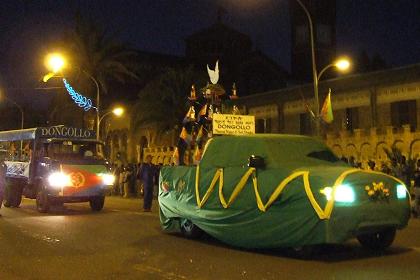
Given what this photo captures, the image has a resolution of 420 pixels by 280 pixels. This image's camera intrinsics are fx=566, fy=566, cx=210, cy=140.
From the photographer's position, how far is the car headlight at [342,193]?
7945 mm

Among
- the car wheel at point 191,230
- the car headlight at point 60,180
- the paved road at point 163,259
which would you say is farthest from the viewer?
the car headlight at point 60,180

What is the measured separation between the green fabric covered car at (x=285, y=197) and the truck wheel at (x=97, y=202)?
7.11 metres

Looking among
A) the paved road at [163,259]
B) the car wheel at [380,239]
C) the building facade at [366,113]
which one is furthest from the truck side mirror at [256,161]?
the building facade at [366,113]

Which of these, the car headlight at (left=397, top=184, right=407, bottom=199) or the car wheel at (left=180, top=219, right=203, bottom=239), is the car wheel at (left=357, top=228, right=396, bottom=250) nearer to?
the car headlight at (left=397, top=184, right=407, bottom=199)

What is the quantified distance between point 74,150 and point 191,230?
8.07 metres

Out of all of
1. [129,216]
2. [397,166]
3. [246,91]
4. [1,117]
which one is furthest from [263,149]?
[1,117]

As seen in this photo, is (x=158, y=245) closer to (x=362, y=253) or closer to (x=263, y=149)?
(x=263, y=149)

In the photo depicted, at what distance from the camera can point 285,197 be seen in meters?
8.45

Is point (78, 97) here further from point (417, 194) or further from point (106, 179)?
point (417, 194)

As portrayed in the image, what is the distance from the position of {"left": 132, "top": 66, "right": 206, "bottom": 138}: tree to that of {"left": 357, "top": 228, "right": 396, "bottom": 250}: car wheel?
2602cm

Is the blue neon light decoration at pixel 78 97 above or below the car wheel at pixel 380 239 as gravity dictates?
above

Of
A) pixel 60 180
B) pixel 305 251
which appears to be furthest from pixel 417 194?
pixel 60 180

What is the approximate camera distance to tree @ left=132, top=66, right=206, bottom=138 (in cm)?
3544

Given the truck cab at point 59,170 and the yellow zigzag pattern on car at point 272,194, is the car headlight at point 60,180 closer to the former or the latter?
the truck cab at point 59,170
